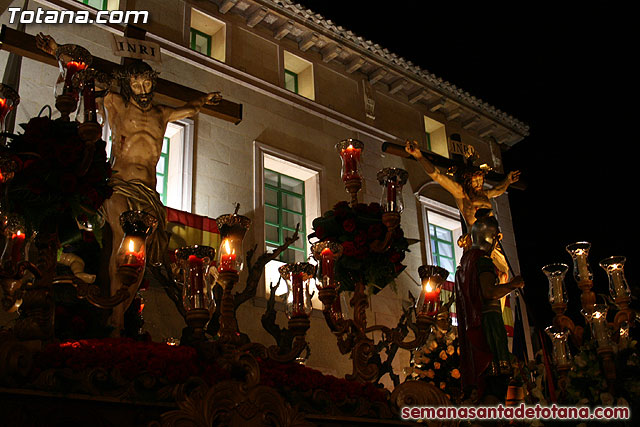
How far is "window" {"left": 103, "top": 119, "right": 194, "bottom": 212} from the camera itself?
10430 mm

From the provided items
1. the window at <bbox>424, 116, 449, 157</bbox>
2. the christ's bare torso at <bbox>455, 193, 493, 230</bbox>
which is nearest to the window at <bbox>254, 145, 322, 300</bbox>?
the christ's bare torso at <bbox>455, 193, 493, 230</bbox>

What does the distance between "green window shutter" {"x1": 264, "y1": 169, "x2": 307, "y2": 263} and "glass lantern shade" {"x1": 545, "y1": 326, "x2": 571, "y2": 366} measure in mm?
5861

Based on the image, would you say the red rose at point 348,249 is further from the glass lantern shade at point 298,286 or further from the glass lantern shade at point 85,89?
the glass lantern shade at point 85,89

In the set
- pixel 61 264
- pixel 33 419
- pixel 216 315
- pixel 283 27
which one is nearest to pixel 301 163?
pixel 283 27

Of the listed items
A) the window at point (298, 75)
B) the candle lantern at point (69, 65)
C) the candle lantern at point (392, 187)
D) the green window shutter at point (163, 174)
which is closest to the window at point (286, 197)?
the green window shutter at point (163, 174)

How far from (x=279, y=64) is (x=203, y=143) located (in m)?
2.80

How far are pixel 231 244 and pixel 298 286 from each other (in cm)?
60

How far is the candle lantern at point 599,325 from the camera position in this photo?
217 inches

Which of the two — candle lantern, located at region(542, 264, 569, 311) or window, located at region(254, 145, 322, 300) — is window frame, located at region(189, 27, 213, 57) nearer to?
window, located at region(254, 145, 322, 300)

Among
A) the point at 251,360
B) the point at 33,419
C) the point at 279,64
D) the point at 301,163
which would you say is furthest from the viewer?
the point at 279,64

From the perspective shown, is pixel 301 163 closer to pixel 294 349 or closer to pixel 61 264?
pixel 61 264

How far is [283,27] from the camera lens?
13.1 meters

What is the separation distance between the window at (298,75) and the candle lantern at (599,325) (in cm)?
826

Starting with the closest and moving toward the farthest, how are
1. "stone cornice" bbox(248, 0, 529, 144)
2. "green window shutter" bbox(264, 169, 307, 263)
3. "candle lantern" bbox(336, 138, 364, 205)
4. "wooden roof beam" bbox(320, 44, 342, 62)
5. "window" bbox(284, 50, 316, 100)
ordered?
"candle lantern" bbox(336, 138, 364, 205)
"green window shutter" bbox(264, 169, 307, 263)
"stone cornice" bbox(248, 0, 529, 144)
"window" bbox(284, 50, 316, 100)
"wooden roof beam" bbox(320, 44, 342, 62)
